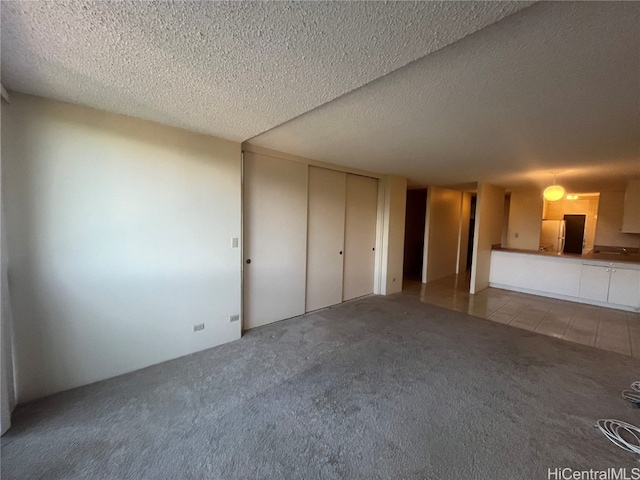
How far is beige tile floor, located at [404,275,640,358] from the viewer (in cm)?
325

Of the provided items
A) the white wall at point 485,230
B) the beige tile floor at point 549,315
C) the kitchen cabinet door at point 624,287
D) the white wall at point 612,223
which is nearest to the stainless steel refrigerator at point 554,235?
the white wall at point 612,223

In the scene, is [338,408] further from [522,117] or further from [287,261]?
[522,117]

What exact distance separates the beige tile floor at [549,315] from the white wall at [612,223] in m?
2.82

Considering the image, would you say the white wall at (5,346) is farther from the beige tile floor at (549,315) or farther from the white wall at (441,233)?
the white wall at (441,233)

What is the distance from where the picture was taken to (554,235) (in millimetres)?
7871

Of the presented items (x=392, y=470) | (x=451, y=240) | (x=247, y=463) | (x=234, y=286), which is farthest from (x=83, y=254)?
(x=451, y=240)

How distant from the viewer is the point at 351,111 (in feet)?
6.83

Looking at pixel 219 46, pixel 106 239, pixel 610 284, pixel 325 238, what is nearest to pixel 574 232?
pixel 610 284

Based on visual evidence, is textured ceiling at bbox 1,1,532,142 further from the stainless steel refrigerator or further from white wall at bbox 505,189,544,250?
the stainless steel refrigerator

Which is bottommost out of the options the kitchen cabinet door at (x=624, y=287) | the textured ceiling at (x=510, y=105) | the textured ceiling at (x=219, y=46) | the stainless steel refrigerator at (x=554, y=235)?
the kitchen cabinet door at (x=624, y=287)

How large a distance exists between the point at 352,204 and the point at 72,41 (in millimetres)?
3821

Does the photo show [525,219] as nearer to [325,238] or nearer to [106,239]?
[325,238]

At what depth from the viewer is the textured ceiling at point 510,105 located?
3.89 ft

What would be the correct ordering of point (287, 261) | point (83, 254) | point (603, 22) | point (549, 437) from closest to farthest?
point (603, 22) → point (549, 437) → point (83, 254) → point (287, 261)
